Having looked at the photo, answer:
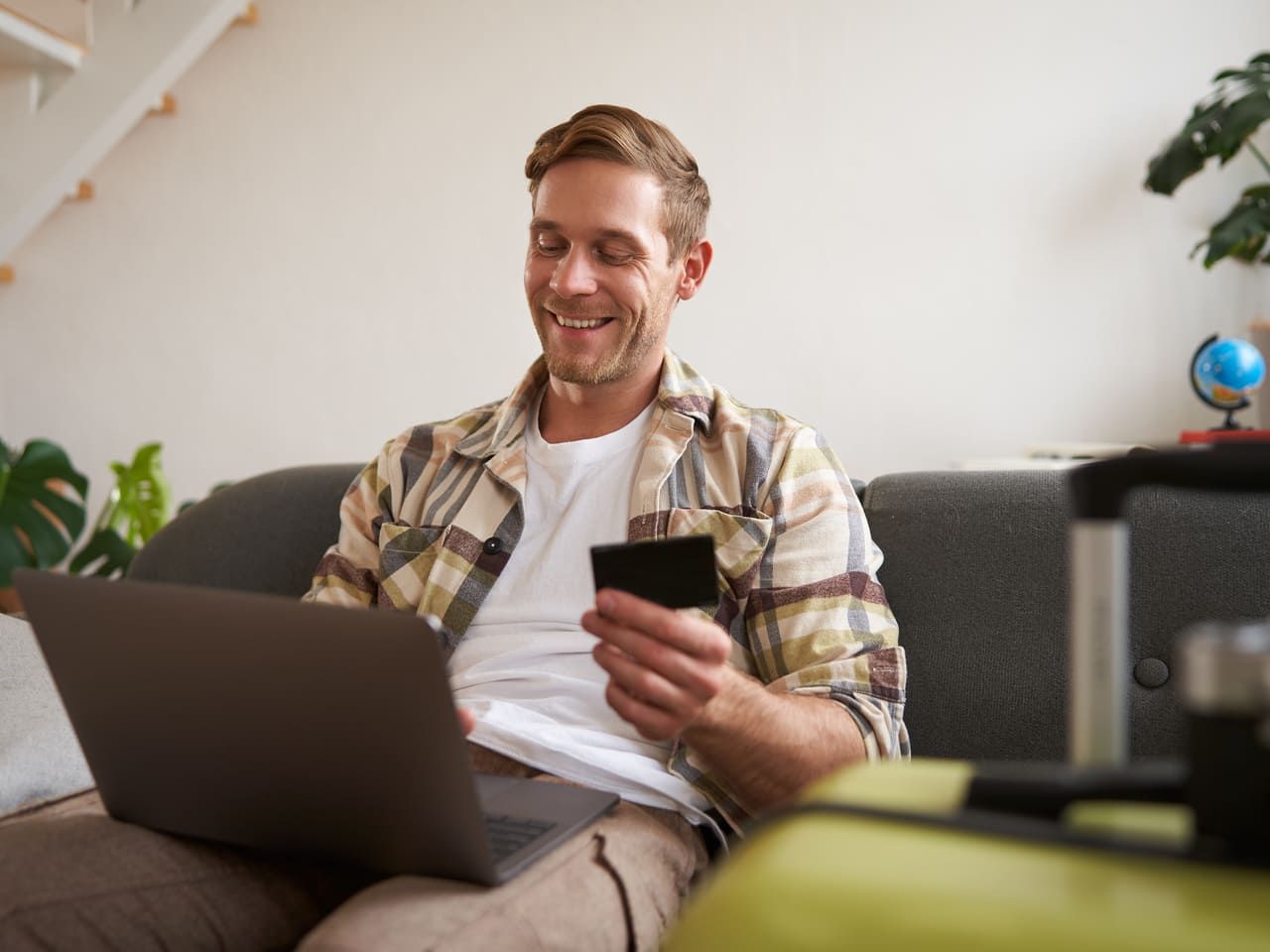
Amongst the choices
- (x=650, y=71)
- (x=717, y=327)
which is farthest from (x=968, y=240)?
(x=650, y=71)

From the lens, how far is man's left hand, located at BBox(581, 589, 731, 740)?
926 mm

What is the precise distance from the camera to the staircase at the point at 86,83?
3.02 m

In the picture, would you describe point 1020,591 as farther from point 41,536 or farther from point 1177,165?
point 41,536

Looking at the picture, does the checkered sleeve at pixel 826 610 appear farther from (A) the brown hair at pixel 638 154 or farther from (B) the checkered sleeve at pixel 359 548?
(B) the checkered sleeve at pixel 359 548

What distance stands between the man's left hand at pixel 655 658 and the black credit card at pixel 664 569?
0.7 inches

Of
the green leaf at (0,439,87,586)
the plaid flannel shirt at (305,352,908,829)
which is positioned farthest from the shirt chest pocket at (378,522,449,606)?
the green leaf at (0,439,87,586)

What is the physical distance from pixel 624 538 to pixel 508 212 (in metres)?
1.88

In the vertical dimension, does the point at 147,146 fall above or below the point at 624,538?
above

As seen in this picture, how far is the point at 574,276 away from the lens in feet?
4.90

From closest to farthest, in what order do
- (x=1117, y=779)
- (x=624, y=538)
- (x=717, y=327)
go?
(x=1117, y=779), (x=624, y=538), (x=717, y=327)

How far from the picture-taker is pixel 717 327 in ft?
9.62

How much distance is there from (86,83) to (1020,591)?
268 centimetres

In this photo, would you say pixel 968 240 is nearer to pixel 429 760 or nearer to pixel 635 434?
pixel 635 434

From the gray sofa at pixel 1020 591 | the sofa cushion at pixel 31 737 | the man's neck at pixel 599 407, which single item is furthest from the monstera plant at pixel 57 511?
the gray sofa at pixel 1020 591
